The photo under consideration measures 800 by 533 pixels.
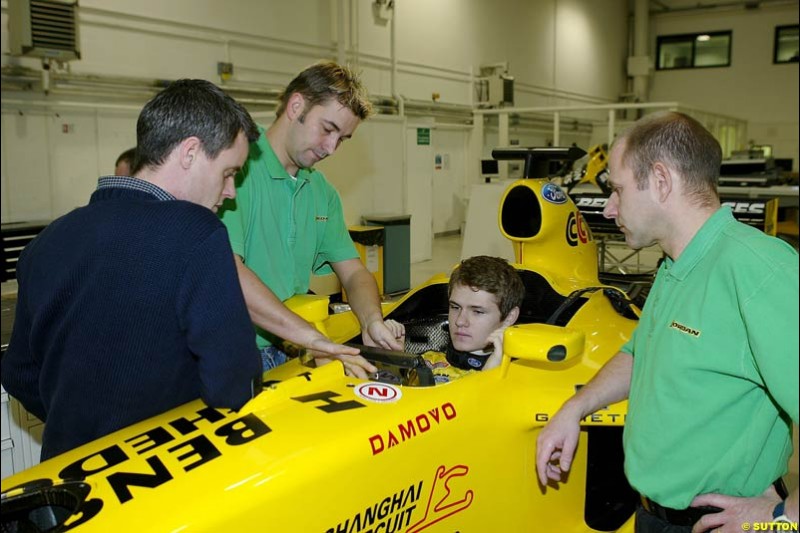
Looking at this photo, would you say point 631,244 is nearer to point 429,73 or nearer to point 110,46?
point 110,46

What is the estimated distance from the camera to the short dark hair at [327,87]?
247cm

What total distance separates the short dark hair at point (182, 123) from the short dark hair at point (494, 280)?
137cm

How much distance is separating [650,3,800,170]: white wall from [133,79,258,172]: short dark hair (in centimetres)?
1958

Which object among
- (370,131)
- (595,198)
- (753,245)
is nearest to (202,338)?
(753,245)

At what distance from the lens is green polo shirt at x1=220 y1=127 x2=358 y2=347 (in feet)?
8.12

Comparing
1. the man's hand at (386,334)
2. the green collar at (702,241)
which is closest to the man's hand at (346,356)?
the man's hand at (386,334)

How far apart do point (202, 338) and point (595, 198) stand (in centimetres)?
530

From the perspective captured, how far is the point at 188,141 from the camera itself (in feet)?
5.14

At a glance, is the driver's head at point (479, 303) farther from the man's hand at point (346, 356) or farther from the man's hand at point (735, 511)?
the man's hand at point (735, 511)

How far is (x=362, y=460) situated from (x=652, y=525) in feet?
2.33

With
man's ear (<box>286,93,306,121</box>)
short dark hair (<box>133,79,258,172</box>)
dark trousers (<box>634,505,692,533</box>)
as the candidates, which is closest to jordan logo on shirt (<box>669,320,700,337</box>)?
dark trousers (<box>634,505,692,533</box>)

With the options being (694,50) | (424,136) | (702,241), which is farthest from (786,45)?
(702,241)

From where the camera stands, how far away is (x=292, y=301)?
8.59ft

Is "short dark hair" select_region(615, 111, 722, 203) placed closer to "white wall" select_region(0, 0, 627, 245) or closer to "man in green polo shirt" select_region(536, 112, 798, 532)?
"man in green polo shirt" select_region(536, 112, 798, 532)
